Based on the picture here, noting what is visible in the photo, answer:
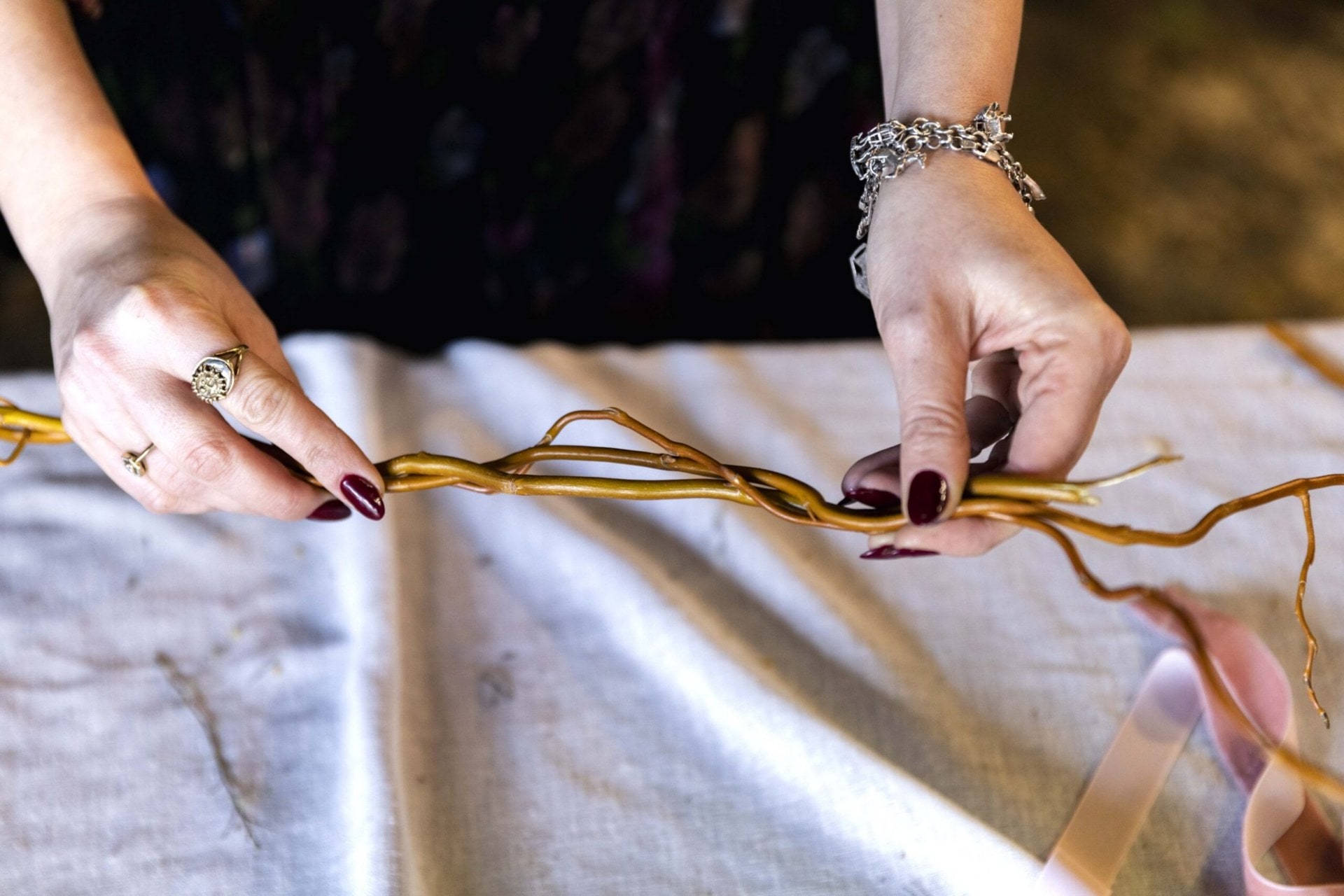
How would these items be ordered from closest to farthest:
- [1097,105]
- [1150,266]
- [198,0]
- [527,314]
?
[198,0], [527,314], [1150,266], [1097,105]

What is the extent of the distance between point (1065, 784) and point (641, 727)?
0.22 m

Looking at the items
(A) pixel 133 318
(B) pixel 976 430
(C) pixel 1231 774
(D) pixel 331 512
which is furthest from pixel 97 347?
(C) pixel 1231 774

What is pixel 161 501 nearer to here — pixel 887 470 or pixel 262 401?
pixel 262 401

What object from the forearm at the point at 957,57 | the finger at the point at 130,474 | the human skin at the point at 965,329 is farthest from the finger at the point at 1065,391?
the finger at the point at 130,474

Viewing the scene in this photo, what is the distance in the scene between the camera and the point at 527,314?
0.89 metres

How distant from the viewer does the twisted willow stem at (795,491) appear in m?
0.39

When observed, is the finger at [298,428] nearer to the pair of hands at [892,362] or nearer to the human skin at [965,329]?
the pair of hands at [892,362]

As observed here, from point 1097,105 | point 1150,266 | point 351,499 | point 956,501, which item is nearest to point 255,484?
point 351,499

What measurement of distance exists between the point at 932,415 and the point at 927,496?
1.3 inches

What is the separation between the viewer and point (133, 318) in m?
0.43

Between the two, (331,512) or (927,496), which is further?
(331,512)

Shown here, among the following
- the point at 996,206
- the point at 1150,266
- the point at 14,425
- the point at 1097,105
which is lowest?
the point at 1150,266

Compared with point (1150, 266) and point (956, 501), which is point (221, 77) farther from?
point (1150, 266)

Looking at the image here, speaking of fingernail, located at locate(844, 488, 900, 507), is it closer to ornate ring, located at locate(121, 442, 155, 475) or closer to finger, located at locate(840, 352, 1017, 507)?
finger, located at locate(840, 352, 1017, 507)
